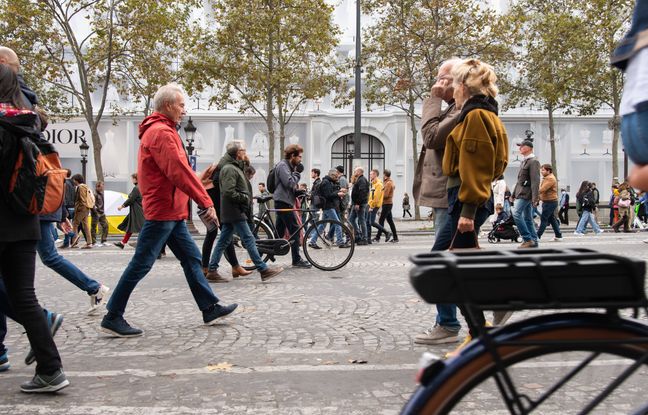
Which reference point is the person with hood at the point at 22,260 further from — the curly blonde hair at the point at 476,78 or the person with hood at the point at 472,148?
the curly blonde hair at the point at 476,78

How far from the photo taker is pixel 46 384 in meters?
3.66

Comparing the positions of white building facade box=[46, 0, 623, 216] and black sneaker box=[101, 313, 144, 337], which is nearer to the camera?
black sneaker box=[101, 313, 144, 337]

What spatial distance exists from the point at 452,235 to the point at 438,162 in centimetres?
56

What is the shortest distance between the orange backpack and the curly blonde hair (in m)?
2.47

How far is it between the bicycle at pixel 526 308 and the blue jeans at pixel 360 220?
13465mm

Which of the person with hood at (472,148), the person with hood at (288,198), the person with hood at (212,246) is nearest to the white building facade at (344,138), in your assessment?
the person with hood at (288,198)

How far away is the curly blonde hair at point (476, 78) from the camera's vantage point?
4207mm

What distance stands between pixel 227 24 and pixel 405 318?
23194 millimetres

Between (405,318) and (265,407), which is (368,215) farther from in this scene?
(265,407)

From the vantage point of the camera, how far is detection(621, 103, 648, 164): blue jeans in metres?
1.77

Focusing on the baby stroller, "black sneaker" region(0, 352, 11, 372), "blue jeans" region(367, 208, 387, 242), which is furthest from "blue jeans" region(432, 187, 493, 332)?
"blue jeans" region(367, 208, 387, 242)

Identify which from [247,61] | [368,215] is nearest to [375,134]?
[247,61]

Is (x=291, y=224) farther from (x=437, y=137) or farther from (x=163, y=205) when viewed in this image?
(x=437, y=137)

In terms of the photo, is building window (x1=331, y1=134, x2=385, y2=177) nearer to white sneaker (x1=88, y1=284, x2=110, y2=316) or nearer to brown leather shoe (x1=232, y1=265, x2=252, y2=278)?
brown leather shoe (x1=232, y1=265, x2=252, y2=278)
